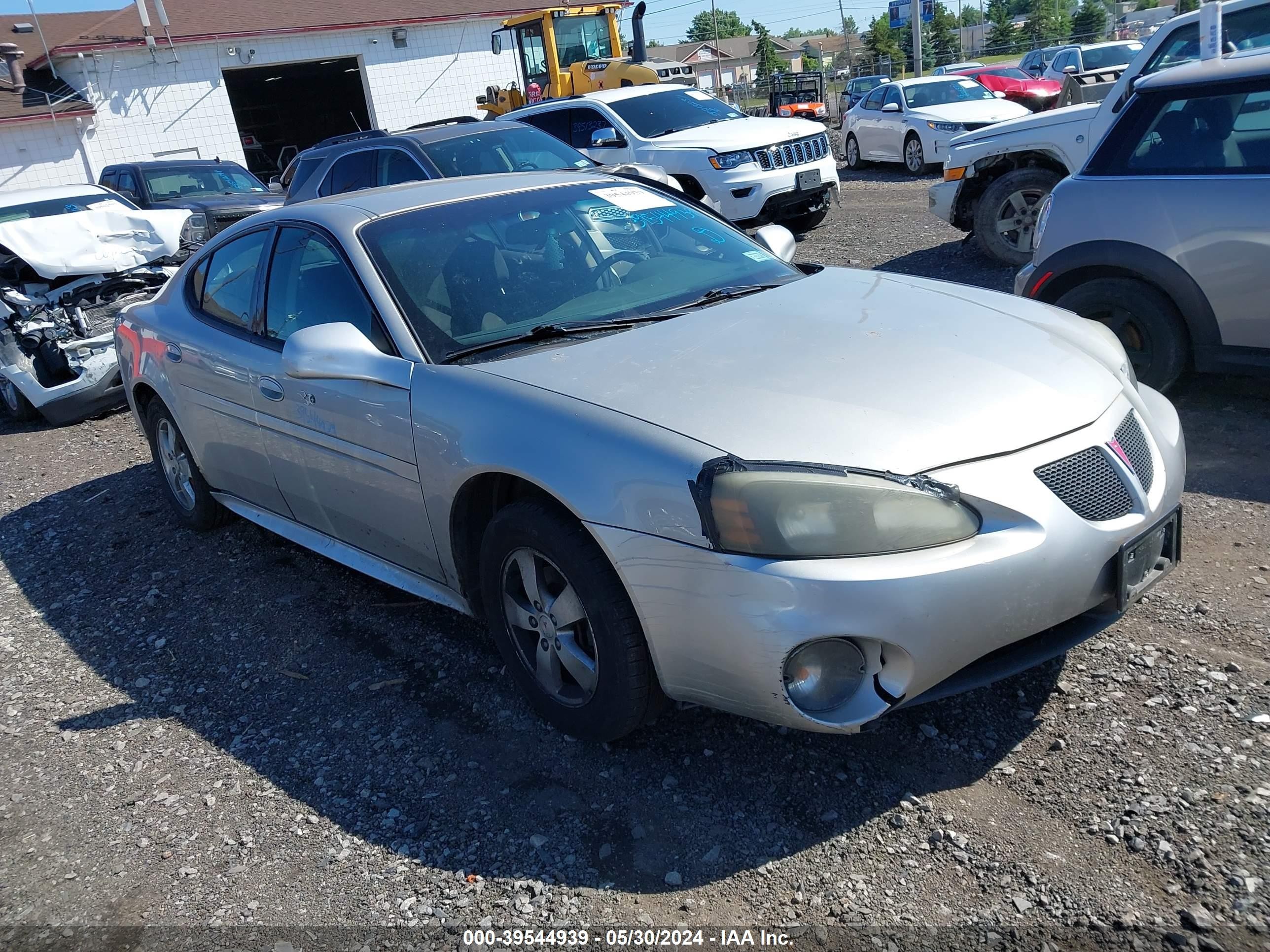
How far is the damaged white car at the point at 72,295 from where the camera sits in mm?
8414

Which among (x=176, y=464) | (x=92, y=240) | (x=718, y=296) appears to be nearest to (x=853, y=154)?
(x=92, y=240)

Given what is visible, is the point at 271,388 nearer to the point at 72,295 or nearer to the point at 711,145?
the point at 72,295

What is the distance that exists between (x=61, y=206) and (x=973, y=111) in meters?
13.0

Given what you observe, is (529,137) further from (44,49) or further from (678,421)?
(44,49)

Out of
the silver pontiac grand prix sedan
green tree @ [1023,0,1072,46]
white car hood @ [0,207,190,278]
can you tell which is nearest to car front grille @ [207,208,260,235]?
white car hood @ [0,207,190,278]

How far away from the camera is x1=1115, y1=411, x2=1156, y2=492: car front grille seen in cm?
298

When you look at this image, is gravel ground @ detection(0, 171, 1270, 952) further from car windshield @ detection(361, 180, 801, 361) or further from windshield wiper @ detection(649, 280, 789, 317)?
windshield wiper @ detection(649, 280, 789, 317)

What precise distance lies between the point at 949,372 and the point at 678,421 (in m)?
0.82

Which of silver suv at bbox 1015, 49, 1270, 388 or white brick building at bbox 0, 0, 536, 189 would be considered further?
white brick building at bbox 0, 0, 536, 189

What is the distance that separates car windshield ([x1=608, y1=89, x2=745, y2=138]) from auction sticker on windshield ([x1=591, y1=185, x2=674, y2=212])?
8443mm

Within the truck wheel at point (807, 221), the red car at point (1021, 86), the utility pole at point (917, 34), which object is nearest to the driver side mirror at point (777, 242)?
the truck wheel at point (807, 221)

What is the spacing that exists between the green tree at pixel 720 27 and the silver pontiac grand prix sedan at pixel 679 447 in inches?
5603

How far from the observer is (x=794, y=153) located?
11.9 metres

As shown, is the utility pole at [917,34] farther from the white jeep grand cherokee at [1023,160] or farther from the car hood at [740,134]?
the white jeep grand cherokee at [1023,160]
